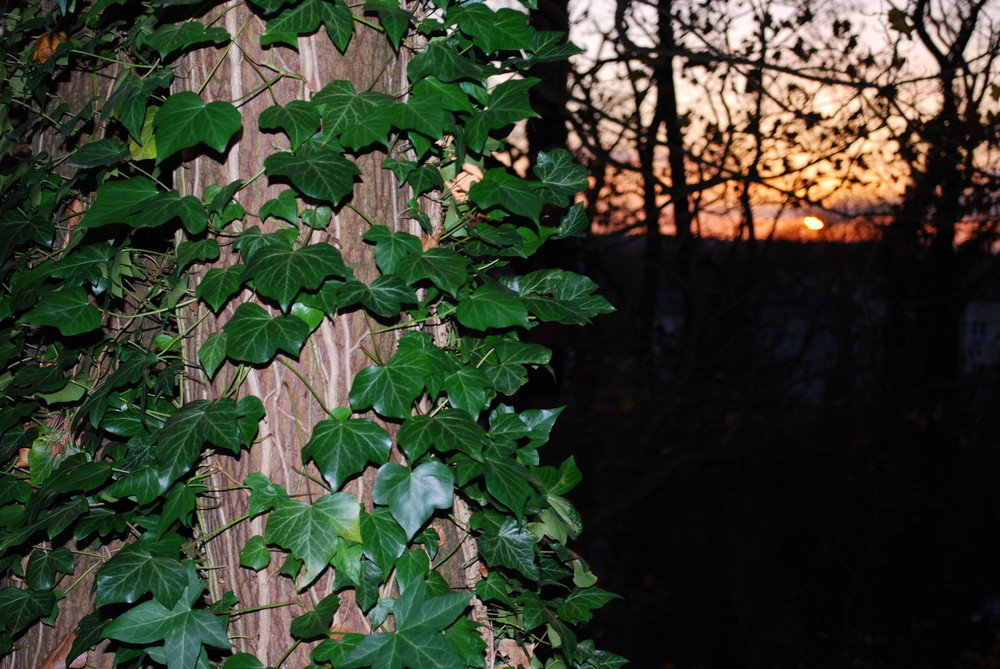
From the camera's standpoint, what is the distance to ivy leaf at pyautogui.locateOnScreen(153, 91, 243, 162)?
1.05 meters

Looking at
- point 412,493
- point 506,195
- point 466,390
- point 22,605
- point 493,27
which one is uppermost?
point 493,27

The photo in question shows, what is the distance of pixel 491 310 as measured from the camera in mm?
1151

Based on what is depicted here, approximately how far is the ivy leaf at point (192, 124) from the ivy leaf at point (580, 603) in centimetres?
84

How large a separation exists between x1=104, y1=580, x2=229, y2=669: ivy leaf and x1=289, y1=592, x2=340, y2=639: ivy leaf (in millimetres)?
91

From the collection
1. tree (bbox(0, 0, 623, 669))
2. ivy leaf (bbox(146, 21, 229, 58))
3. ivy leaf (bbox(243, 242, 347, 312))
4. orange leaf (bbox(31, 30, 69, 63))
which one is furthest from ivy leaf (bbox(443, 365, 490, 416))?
orange leaf (bbox(31, 30, 69, 63))

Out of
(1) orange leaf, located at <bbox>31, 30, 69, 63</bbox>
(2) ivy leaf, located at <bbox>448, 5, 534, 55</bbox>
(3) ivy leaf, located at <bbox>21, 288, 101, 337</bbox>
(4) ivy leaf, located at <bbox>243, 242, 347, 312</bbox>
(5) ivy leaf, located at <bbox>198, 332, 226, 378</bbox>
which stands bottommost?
(5) ivy leaf, located at <bbox>198, 332, 226, 378</bbox>

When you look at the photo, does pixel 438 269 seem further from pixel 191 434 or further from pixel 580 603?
pixel 580 603

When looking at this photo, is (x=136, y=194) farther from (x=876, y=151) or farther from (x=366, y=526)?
(x=876, y=151)

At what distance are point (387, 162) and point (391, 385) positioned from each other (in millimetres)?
310

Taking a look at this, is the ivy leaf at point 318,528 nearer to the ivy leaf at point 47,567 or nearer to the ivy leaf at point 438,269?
the ivy leaf at point 438,269

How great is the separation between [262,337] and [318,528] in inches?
9.9

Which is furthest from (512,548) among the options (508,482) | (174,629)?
(174,629)

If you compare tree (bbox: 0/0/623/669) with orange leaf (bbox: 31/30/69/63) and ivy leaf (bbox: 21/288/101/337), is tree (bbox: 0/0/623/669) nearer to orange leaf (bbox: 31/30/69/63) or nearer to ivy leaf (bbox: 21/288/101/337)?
ivy leaf (bbox: 21/288/101/337)

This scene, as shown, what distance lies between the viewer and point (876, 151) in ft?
17.7
